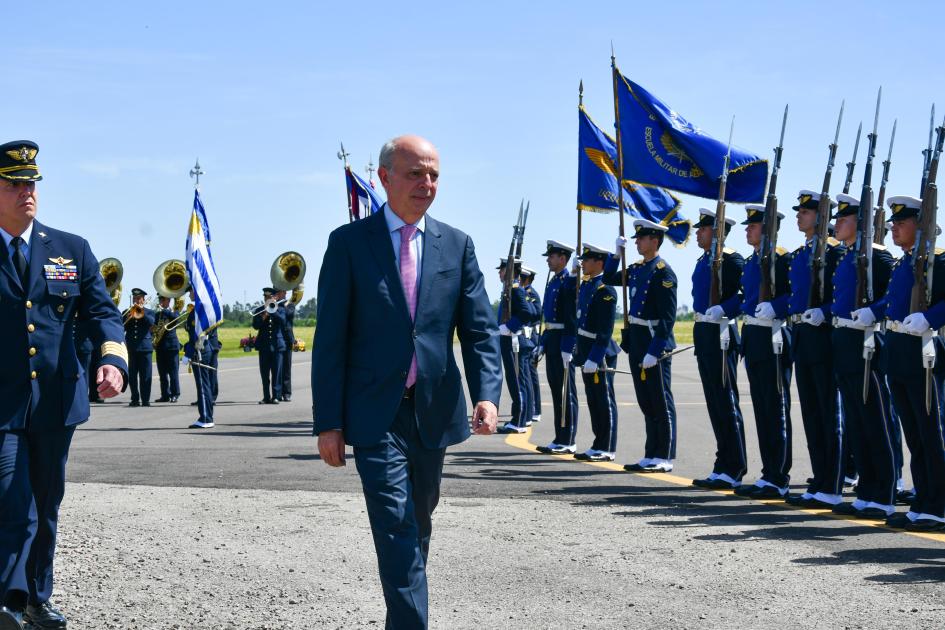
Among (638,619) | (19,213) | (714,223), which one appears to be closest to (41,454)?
(19,213)

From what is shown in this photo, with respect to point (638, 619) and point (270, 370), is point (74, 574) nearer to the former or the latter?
point (638, 619)

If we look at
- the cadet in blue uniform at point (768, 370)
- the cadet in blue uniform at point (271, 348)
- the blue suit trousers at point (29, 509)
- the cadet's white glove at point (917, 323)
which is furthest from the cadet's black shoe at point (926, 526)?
the cadet in blue uniform at point (271, 348)

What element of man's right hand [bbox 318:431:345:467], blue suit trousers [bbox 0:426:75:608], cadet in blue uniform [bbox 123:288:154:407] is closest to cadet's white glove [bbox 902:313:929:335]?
man's right hand [bbox 318:431:345:467]

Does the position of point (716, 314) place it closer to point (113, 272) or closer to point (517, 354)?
point (517, 354)

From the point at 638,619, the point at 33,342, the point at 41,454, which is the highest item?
the point at 33,342

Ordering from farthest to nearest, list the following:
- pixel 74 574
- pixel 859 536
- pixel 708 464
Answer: pixel 708 464, pixel 859 536, pixel 74 574

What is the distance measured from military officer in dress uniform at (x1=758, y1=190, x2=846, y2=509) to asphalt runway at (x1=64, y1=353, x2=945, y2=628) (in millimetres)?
328

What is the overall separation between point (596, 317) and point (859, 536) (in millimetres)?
5346

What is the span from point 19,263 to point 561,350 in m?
8.84

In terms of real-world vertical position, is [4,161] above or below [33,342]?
above

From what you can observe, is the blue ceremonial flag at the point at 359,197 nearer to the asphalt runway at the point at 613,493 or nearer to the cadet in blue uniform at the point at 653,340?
the asphalt runway at the point at 613,493

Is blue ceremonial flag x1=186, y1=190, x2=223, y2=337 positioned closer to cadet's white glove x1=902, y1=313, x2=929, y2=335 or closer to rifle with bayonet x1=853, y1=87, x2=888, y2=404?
rifle with bayonet x1=853, y1=87, x2=888, y2=404

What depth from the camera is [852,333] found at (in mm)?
8625

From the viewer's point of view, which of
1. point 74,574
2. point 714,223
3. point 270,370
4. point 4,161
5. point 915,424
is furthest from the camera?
point 270,370
